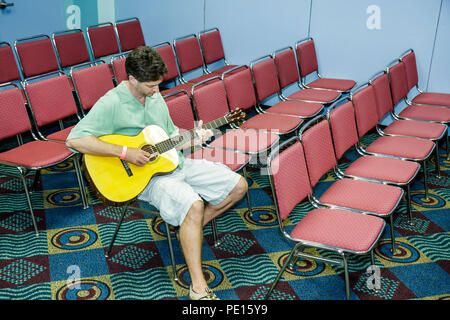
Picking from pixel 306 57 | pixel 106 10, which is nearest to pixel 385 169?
pixel 306 57

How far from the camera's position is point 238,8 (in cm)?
586

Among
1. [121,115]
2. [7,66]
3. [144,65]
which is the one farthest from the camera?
[7,66]

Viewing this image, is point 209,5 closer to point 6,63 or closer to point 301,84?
point 301,84

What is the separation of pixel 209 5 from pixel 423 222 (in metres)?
3.87

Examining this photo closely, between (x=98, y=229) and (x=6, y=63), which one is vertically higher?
(x=6, y=63)

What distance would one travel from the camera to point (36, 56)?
5113 mm

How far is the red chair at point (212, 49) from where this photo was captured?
5.58m

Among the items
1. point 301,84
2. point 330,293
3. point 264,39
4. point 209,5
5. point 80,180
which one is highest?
point 209,5

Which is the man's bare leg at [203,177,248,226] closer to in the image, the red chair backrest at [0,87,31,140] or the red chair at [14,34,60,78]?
the red chair backrest at [0,87,31,140]

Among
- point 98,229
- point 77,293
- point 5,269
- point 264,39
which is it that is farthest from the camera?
point 264,39

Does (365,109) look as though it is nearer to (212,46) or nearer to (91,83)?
(91,83)

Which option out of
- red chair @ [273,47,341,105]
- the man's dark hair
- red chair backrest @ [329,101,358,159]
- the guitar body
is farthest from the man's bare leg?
red chair @ [273,47,341,105]

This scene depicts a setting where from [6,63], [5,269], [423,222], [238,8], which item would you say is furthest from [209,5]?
[5,269]

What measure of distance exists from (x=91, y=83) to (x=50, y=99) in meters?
0.50
